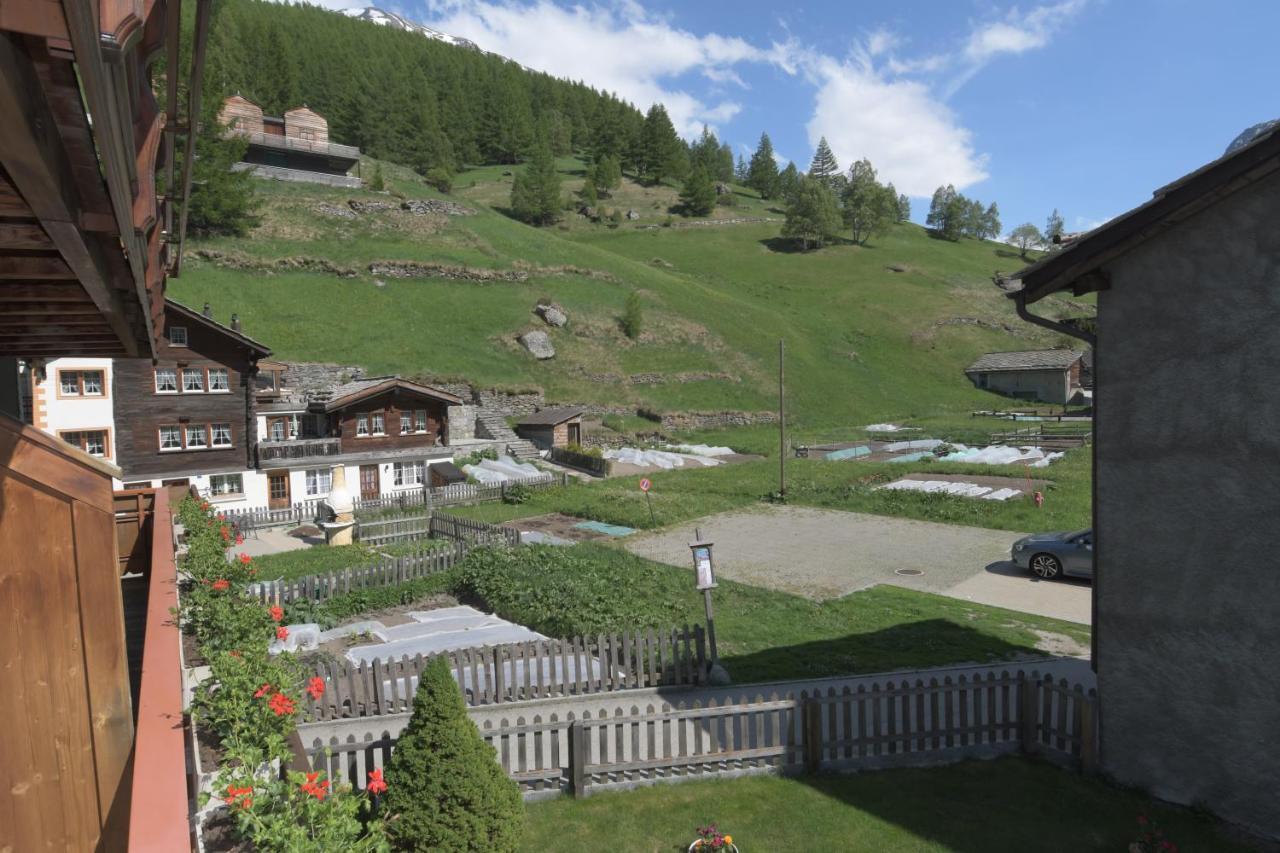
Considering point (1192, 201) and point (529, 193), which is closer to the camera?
point (1192, 201)

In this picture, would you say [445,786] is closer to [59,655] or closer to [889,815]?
[59,655]

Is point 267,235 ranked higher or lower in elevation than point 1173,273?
higher

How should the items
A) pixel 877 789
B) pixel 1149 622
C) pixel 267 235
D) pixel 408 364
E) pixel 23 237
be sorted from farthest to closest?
pixel 267 235 → pixel 408 364 → pixel 877 789 → pixel 1149 622 → pixel 23 237

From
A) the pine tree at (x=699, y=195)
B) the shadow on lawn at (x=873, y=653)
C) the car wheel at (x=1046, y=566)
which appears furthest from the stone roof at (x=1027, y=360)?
the shadow on lawn at (x=873, y=653)

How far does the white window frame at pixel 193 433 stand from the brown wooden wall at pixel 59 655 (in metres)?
31.9

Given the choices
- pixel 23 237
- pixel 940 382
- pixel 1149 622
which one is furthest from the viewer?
pixel 940 382

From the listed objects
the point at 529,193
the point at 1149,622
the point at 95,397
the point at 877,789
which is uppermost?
the point at 529,193

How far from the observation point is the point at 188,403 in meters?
30.8

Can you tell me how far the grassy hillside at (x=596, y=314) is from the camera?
179 ft

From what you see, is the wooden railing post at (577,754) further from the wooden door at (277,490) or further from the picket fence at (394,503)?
the wooden door at (277,490)

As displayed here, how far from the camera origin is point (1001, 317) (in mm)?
90375

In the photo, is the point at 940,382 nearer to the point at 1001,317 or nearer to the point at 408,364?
the point at 1001,317

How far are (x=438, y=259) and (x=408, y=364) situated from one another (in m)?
19.8

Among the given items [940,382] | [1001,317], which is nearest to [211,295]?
[940,382]
